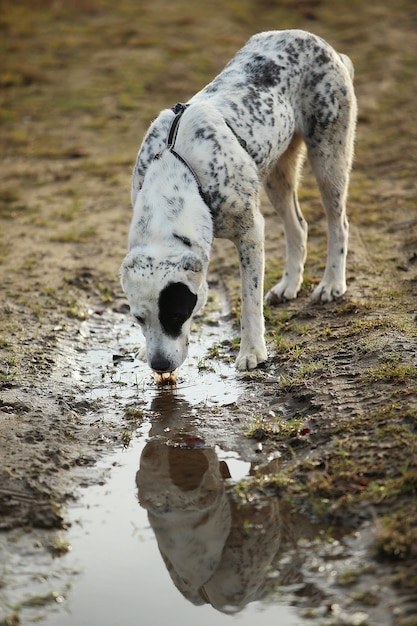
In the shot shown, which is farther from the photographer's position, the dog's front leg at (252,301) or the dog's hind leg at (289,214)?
the dog's hind leg at (289,214)

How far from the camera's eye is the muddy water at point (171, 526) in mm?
3594

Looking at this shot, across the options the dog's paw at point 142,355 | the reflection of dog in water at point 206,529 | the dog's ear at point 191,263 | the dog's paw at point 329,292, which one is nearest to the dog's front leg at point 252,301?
the dog's paw at point 142,355

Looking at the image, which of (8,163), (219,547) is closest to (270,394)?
(219,547)

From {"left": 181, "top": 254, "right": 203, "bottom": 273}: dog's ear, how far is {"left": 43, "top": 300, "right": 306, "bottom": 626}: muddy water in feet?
2.86

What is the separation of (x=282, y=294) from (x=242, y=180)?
1.56 m

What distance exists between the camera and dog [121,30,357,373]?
16.5ft

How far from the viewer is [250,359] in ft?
19.1

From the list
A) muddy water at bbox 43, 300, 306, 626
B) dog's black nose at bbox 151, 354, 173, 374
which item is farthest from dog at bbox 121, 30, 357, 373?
muddy water at bbox 43, 300, 306, 626

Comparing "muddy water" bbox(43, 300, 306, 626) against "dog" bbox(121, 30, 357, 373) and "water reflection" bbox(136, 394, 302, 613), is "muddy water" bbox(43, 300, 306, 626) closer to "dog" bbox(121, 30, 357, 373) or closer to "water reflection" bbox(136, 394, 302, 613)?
"water reflection" bbox(136, 394, 302, 613)

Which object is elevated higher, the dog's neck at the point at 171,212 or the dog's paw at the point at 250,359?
the dog's neck at the point at 171,212

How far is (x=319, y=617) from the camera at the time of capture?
133 inches

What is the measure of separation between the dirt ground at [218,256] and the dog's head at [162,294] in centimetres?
56

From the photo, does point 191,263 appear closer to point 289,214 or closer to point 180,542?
point 180,542

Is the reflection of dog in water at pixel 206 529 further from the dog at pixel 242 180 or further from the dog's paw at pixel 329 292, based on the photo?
the dog's paw at pixel 329 292
